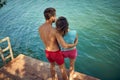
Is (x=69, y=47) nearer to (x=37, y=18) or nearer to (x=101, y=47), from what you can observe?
(x=101, y=47)

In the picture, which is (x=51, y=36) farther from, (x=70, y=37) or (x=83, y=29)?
(x=83, y=29)

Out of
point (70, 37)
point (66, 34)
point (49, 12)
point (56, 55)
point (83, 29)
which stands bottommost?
point (83, 29)

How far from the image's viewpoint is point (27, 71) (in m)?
7.57

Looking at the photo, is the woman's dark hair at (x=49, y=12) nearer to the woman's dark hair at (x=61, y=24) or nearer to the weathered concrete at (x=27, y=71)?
the woman's dark hair at (x=61, y=24)

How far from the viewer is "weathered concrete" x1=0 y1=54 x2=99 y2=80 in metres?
7.10

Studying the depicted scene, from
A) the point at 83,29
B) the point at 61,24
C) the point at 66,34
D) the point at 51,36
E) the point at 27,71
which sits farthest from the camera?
the point at 83,29

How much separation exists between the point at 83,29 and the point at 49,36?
35.2 feet

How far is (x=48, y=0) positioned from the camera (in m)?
23.2

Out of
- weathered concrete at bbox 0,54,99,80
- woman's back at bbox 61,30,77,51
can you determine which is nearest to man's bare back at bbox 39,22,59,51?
woman's back at bbox 61,30,77,51

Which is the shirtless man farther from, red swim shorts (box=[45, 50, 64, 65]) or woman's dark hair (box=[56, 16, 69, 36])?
woman's dark hair (box=[56, 16, 69, 36])

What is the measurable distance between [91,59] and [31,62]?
541 cm

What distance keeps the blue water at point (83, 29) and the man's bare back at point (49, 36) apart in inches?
251

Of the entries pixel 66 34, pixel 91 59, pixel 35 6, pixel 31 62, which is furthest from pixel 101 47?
pixel 35 6

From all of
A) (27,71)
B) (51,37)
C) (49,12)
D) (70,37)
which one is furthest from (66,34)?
(27,71)
